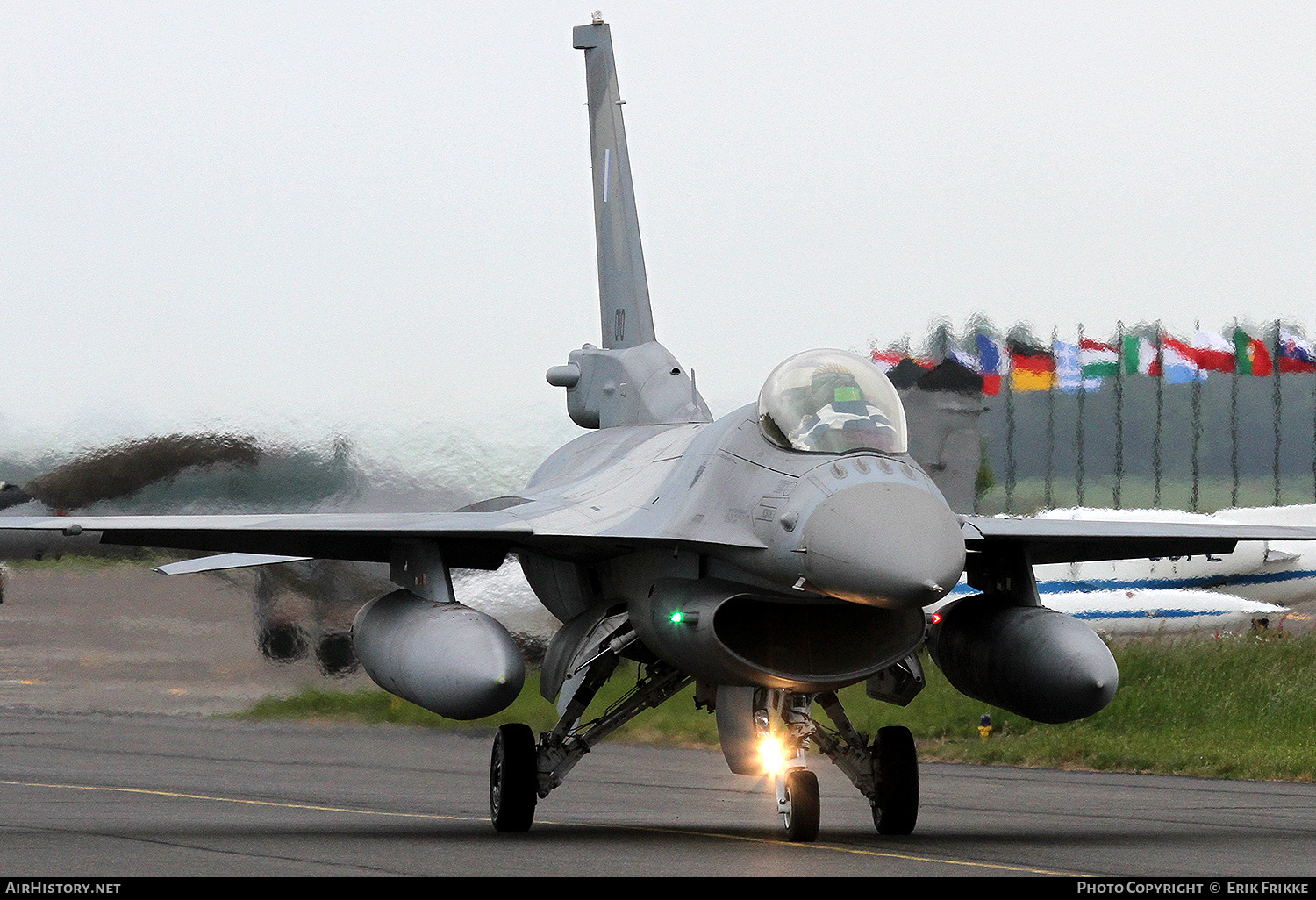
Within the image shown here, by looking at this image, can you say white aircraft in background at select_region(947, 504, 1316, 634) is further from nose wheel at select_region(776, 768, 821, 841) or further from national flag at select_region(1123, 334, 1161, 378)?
nose wheel at select_region(776, 768, 821, 841)

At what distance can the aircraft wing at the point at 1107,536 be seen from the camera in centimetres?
1198

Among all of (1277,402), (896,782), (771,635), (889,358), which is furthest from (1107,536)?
(1277,402)

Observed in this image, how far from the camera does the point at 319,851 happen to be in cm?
1030

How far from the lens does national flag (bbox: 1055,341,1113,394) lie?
25.2 metres

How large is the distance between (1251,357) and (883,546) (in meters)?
18.5

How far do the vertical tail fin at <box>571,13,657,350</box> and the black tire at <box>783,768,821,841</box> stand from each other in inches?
237

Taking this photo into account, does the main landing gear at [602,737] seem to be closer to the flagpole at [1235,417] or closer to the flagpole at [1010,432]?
the flagpole at [1010,432]

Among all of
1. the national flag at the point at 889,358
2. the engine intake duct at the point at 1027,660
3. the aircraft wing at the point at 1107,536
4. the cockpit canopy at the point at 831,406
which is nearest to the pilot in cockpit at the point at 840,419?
the cockpit canopy at the point at 831,406

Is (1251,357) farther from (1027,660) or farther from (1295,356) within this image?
(1027,660)

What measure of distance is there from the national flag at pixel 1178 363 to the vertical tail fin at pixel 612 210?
11.9m

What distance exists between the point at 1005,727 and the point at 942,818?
26.0ft
